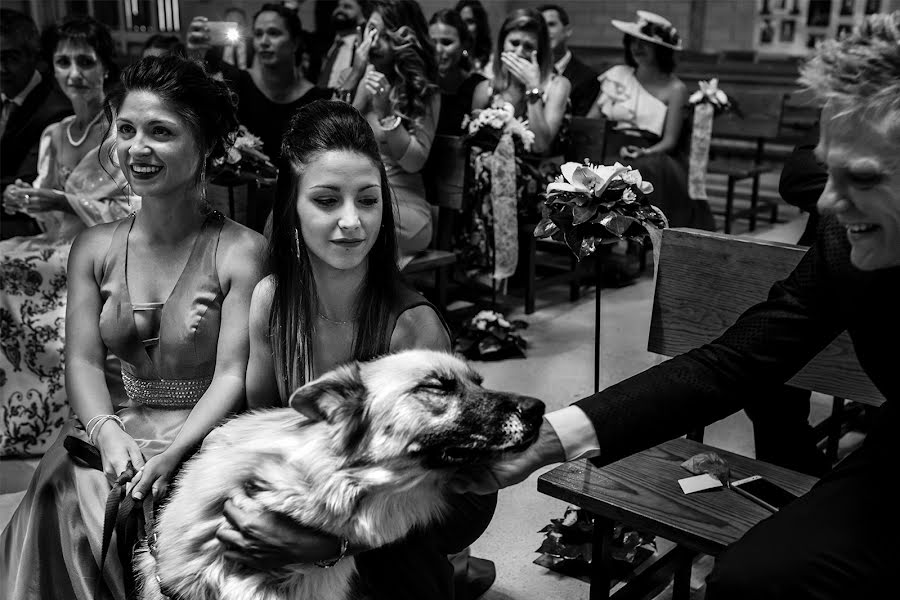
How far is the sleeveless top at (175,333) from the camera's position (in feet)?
7.33

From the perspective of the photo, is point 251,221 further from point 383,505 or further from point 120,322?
point 383,505

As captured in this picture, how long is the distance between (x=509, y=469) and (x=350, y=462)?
30cm

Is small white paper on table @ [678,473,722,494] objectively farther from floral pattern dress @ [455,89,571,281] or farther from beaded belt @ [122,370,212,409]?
floral pattern dress @ [455,89,571,281]

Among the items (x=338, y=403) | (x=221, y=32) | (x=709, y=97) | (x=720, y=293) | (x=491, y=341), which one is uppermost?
(x=221, y=32)

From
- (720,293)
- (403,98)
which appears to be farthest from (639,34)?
(720,293)

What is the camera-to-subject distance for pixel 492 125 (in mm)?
4828

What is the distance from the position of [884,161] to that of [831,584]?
0.66m

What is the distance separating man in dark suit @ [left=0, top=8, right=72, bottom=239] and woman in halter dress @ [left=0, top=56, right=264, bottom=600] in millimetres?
2876

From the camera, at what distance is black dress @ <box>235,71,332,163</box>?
496 cm

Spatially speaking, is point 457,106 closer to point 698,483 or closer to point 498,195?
point 498,195

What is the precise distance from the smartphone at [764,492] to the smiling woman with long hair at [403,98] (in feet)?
8.66

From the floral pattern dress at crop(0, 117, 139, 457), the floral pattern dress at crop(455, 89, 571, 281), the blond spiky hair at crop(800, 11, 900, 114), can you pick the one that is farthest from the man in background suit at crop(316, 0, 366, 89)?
the blond spiky hair at crop(800, 11, 900, 114)

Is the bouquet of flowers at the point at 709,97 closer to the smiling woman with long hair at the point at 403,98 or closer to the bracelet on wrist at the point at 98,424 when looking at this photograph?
the smiling woman with long hair at the point at 403,98

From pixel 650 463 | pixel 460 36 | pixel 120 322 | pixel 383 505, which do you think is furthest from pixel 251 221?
pixel 383 505
